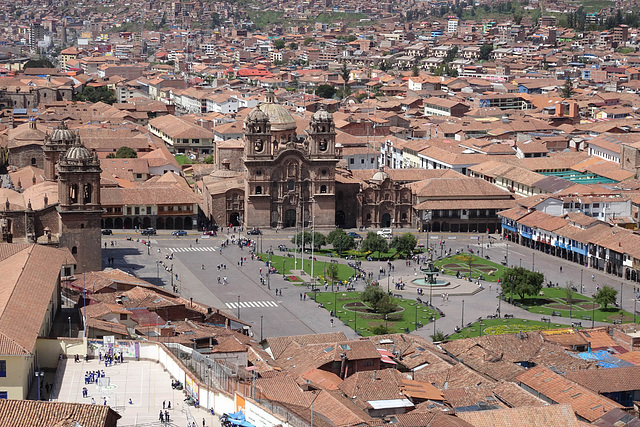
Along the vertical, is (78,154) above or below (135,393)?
above

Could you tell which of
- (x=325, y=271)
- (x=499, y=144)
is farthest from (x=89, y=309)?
(x=499, y=144)

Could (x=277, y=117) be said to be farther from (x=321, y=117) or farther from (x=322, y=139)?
(x=321, y=117)

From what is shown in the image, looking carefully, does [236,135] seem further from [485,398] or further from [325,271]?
[485,398]

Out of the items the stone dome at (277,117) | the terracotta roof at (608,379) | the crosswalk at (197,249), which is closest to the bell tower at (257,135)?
the stone dome at (277,117)

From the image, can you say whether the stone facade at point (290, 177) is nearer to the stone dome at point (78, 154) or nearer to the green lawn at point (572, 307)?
the green lawn at point (572, 307)

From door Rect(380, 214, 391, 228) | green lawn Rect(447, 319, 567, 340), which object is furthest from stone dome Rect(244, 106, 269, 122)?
green lawn Rect(447, 319, 567, 340)

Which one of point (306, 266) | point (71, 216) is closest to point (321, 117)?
point (306, 266)
